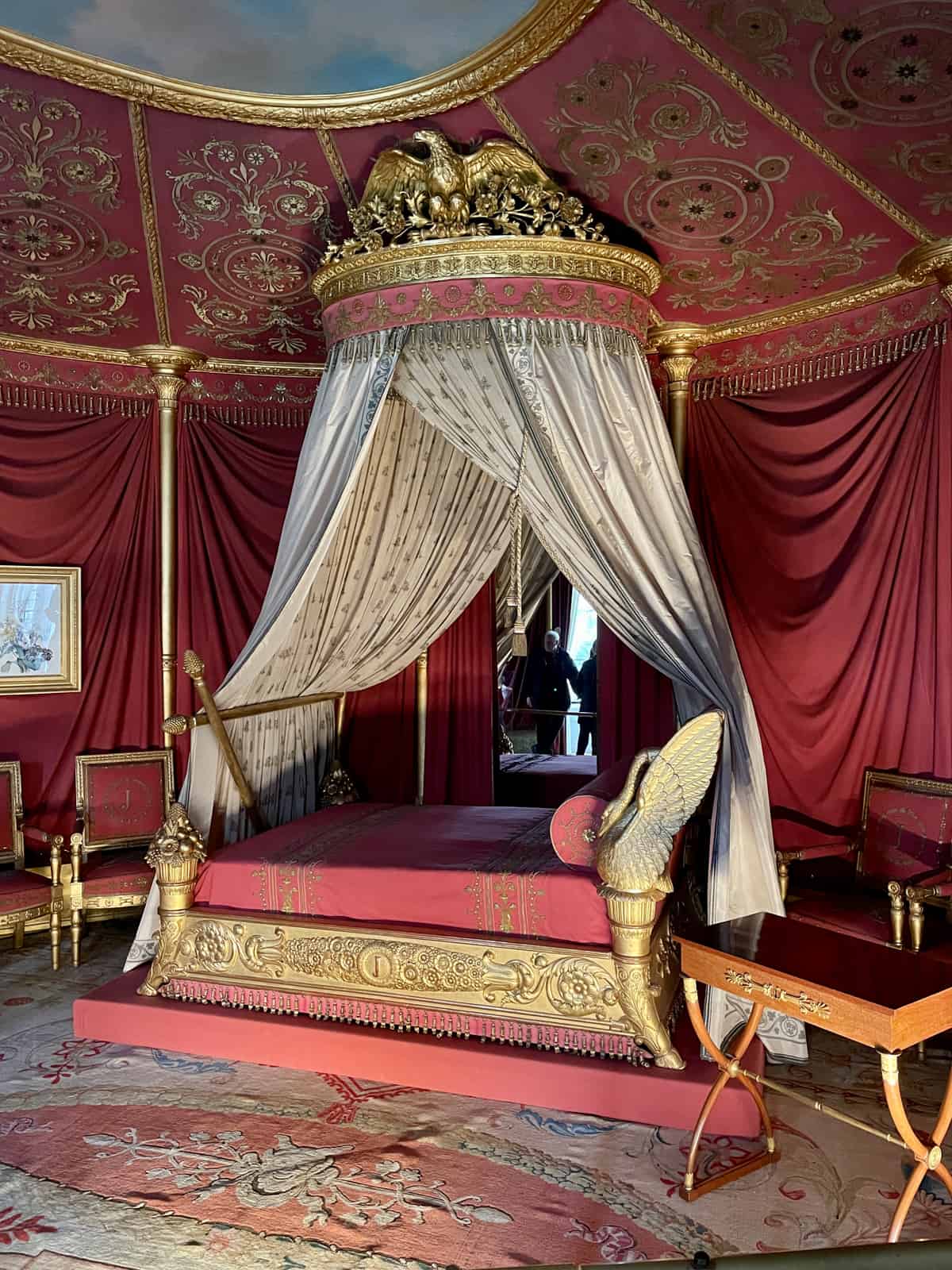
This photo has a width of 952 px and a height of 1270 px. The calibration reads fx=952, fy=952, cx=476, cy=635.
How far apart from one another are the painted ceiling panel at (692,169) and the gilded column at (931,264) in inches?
2.6

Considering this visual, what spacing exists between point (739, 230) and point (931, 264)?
2.53 feet

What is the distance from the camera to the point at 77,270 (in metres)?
4.53

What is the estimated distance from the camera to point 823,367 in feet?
14.7

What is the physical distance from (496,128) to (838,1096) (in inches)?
144

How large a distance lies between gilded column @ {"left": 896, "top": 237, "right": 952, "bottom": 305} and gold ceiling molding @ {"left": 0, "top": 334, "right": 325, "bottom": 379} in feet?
9.72

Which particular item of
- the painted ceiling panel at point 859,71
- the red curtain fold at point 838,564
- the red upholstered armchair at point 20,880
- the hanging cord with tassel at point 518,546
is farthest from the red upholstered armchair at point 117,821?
the painted ceiling panel at point 859,71

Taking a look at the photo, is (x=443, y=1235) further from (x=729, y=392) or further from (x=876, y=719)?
(x=729, y=392)

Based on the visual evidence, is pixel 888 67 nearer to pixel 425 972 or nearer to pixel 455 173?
pixel 455 173

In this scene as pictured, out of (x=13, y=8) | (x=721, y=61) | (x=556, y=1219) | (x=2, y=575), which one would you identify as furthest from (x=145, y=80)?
(x=556, y=1219)

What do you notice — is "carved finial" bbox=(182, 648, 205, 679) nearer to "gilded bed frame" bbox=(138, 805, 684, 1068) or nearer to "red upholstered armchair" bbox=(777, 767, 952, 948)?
"gilded bed frame" bbox=(138, 805, 684, 1068)

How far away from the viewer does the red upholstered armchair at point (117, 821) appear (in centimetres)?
447

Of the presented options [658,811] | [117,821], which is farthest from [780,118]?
[117,821]

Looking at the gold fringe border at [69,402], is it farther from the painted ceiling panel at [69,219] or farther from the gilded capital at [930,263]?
the gilded capital at [930,263]

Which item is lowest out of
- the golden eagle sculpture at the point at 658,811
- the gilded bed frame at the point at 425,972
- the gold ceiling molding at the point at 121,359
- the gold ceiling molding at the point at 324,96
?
the gilded bed frame at the point at 425,972
